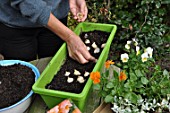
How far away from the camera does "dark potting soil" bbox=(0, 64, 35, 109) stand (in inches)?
45.4

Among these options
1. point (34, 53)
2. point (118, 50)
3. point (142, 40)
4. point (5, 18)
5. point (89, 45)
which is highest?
point (5, 18)

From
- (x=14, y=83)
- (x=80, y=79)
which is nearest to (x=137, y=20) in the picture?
(x=80, y=79)

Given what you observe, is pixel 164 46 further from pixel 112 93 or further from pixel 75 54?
pixel 112 93

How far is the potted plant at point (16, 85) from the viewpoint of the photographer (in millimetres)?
1130

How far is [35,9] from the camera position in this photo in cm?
123

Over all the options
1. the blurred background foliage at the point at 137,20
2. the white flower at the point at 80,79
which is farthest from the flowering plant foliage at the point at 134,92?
the blurred background foliage at the point at 137,20

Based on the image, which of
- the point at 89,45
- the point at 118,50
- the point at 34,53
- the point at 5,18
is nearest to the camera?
the point at 5,18

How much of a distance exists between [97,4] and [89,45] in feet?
3.38

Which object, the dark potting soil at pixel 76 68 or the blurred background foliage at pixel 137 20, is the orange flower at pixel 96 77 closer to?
the dark potting soil at pixel 76 68

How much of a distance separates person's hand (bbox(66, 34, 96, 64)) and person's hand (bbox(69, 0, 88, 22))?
30 centimetres

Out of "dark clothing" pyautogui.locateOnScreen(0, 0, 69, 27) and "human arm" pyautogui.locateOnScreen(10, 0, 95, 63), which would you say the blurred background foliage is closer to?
"dark clothing" pyautogui.locateOnScreen(0, 0, 69, 27)

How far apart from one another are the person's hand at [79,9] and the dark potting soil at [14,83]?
51cm

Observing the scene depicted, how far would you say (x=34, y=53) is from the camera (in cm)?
175

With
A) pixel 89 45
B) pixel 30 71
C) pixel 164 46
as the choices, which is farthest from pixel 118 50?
pixel 30 71
